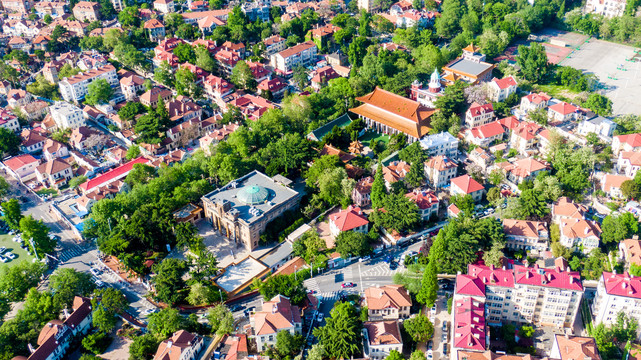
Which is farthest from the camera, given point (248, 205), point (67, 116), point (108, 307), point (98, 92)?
point (98, 92)

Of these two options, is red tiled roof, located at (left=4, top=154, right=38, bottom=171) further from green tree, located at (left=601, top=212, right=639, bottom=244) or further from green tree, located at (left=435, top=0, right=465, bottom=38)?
green tree, located at (left=435, top=0, right=465, bottom=38)

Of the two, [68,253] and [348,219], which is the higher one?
[348,219]

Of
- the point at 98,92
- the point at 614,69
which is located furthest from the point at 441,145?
the point at 98,92

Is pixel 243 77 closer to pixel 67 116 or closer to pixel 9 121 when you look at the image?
pixel 67 116

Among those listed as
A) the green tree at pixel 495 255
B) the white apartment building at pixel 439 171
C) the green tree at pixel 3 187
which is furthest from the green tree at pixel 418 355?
the green tree at pixel 3 187

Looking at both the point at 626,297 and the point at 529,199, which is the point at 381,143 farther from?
Result: the point at 626,297

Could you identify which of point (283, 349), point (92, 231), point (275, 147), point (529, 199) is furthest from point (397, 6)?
point (283, 349)

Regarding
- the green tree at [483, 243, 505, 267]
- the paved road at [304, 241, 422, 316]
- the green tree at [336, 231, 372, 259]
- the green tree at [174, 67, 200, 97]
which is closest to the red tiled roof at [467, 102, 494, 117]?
the paved road at [304, 241, 422, 316]

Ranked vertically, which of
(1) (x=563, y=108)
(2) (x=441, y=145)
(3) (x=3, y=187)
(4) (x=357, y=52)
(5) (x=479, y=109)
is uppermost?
(4) (x=357, y=52)
